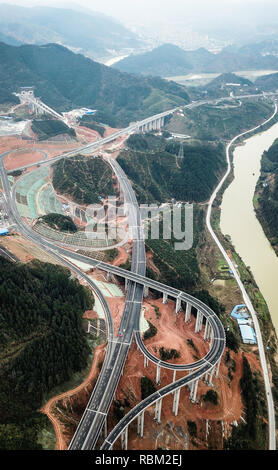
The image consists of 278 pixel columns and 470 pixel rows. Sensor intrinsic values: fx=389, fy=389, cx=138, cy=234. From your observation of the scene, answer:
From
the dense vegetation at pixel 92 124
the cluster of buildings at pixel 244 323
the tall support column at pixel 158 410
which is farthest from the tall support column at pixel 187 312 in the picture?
the dense vegetation at pixel 92 124

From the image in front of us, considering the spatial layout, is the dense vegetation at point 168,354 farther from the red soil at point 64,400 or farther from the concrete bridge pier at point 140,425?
the concrete bridge pier at point 140,425

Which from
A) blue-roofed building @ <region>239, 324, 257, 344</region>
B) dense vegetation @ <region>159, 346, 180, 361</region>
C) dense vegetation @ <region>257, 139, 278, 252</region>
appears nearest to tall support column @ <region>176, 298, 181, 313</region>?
dense vegetation @ <region>159, 346, 180, 361</region>

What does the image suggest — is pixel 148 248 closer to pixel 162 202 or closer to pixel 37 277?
pixel 37 277

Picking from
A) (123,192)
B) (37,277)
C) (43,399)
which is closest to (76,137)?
(123,192)

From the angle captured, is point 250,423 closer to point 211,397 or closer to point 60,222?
point 211,397

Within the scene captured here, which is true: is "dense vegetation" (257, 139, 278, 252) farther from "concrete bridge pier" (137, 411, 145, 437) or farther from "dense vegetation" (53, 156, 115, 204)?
"concrete bridge pier" (137, 411, 145, 437)
